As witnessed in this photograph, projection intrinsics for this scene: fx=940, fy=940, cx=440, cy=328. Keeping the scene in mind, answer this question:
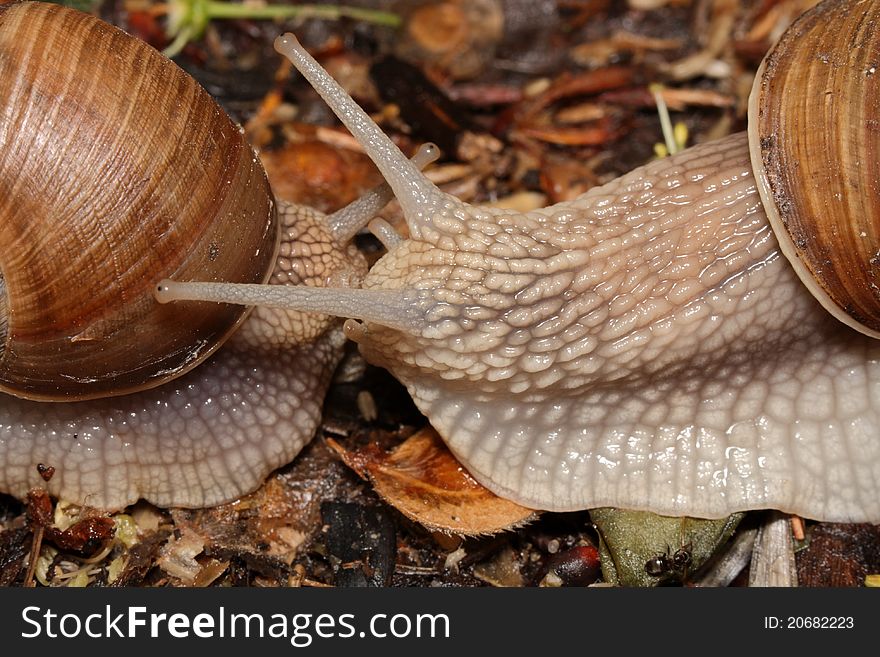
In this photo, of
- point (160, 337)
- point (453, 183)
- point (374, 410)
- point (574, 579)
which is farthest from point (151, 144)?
point (574, 579)

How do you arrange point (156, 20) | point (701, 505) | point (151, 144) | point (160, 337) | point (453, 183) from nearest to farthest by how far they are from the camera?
point (151, 144), point (160, 337), point (701, 505), point (453, 183), point (156, 20)

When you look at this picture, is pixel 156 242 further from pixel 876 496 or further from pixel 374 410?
pixel 876 496

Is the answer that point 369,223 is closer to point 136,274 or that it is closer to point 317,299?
point 317,299

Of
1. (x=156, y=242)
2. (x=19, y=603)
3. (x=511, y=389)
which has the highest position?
(x=156, y=242)

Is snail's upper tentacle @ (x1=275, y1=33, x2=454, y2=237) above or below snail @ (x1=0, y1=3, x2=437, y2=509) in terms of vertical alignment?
above

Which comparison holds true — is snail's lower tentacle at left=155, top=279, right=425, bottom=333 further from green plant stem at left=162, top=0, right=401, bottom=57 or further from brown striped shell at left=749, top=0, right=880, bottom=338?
green plant stem at left=162, top=0, right=401, bottom=57

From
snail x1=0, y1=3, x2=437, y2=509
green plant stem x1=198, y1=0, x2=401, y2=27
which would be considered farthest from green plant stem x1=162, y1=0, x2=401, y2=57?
snail x1=0, y1=3, x2=437, y2=509

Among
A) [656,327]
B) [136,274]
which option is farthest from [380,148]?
[656,327]
